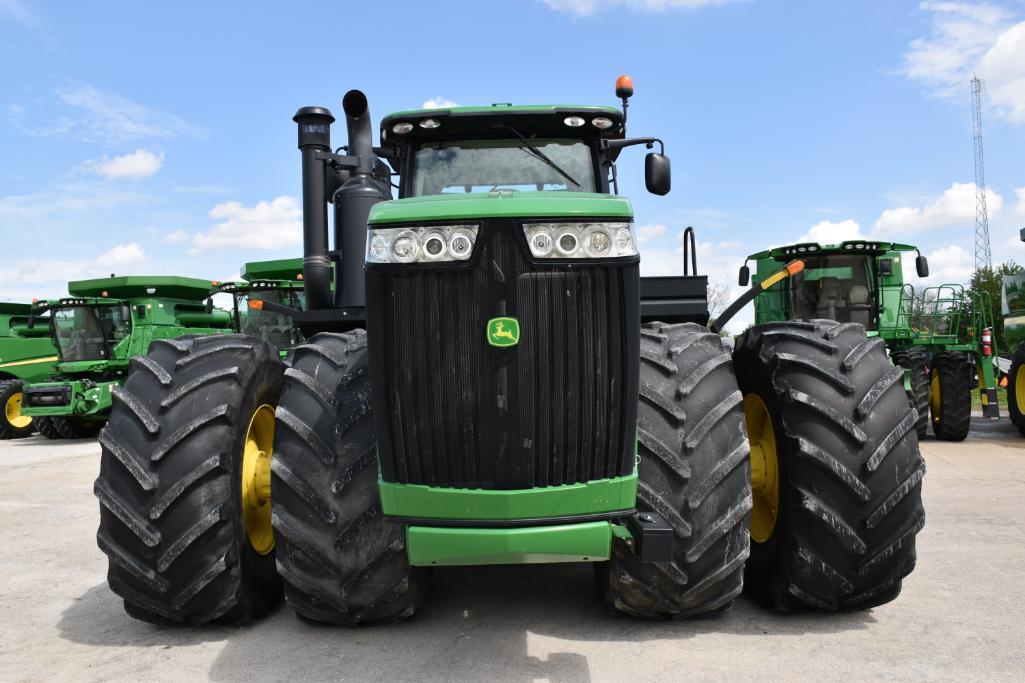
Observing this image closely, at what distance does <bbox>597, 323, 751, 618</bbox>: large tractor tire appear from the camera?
326cm

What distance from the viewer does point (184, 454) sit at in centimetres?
351

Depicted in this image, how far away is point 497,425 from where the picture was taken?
9.18ft

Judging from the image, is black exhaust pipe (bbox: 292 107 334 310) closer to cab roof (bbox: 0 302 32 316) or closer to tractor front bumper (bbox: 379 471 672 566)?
tractor front bumper (bbox: 379 471 672 566)

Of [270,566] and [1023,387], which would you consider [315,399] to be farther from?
[1023,387]

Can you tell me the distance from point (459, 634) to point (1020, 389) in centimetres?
1315

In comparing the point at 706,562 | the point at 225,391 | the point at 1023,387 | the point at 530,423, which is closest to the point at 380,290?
the point at 530,423

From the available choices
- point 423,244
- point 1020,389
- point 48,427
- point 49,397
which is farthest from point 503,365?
point 48,427

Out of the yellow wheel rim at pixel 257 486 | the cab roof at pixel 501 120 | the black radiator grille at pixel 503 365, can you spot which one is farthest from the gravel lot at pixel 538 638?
the cab roof at pixel 501 120

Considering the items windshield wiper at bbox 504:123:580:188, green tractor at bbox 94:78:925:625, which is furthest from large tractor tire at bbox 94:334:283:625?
windshield wiper at bbox 504:123:580:188

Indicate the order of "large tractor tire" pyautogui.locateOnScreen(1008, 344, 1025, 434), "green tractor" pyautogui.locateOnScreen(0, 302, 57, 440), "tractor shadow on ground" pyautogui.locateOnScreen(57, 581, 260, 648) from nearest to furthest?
"tractor shadow on ground" pyautogui.locateOnScreen(57, 581, 260, 648), "large tractor tire" pyautogui.locateOnScreen(1008, 344, 1025, 434), "green tractor" pyautogui.locateOnScreen(0, 302, 57, 440)

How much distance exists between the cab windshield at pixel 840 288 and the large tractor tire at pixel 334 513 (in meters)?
11.1

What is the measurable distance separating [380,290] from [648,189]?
2213 mm

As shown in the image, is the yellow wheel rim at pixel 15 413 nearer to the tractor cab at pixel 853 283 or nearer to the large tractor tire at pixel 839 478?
the tractor cab at pixel 853 283

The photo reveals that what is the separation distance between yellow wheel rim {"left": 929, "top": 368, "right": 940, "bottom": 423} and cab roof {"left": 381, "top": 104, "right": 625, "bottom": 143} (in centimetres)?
1056
